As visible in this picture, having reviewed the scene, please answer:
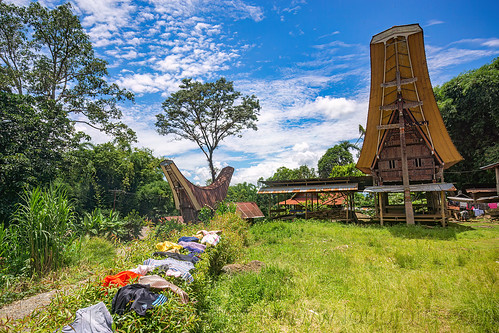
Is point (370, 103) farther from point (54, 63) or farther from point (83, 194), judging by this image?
point (83, 194)

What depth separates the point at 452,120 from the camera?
78.8 feet

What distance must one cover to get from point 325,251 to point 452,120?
2391 cm

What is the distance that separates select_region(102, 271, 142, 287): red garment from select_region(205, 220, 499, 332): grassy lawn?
1.21 m

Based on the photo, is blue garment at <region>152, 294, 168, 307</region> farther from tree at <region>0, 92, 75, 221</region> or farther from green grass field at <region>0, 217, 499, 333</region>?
tree at <region>0, 92, 75, 221</region>

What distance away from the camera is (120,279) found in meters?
2.82

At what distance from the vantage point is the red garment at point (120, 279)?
9.07 feet

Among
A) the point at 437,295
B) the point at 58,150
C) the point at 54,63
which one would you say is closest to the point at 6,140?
the point at 58,150

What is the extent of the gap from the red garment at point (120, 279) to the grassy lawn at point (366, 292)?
3.97ft

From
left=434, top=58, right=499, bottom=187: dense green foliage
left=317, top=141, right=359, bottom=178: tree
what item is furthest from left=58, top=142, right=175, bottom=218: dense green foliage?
left=434, top=58, right=499, bottom=187: dense green foliage

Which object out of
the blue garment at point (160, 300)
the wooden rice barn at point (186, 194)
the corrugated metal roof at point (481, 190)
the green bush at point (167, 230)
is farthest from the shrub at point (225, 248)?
the corrugated metal roof at point (481, 190)

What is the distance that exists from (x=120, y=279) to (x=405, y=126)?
50.7 ft

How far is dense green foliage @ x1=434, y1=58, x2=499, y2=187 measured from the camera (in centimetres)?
2114

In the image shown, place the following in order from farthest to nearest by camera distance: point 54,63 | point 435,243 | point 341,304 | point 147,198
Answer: point 147,198 → point 54,63 → point 435,243 → point 341,304

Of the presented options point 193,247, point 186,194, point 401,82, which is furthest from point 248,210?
point 193,247
